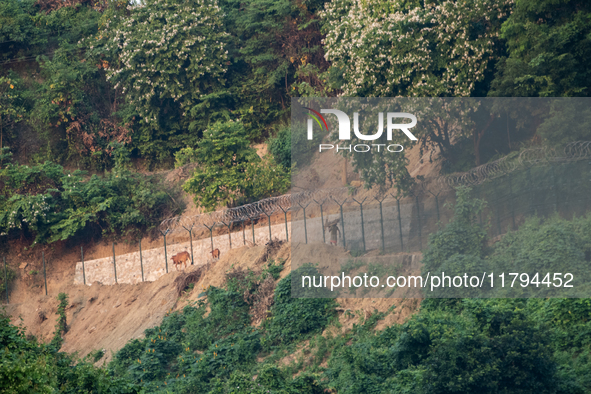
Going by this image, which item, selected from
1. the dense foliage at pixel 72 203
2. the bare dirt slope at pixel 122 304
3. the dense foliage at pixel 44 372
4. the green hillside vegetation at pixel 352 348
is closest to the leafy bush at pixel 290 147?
the dense foliage at pixel 72 203

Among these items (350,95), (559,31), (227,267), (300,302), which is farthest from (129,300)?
(559,31)

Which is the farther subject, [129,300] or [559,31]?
[129,300]

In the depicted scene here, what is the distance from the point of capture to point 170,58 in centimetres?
2889

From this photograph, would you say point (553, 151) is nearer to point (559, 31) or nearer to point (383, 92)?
point (559, 31)

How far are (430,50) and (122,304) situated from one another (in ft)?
44.7

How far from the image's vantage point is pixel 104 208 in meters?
26.3

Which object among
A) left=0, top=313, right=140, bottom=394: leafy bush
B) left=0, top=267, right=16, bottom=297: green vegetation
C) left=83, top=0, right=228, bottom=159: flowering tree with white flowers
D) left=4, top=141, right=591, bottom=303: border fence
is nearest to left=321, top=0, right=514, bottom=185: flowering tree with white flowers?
left=4, top=141, right=591, bottom=303: border fence

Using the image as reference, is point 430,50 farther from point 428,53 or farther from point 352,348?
point 352,348

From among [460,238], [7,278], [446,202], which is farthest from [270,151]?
[460,238]

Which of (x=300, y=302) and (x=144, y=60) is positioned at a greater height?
(x=144, y=60)

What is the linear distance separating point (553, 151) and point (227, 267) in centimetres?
1050

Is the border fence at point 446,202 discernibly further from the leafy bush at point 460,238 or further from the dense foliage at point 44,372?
the dense foliage at point 44,372

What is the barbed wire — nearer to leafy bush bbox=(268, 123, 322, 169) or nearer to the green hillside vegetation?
the green hillside vegetation

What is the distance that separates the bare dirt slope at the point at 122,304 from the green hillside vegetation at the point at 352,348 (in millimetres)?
761
